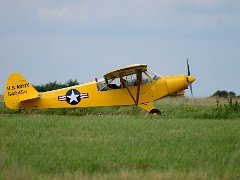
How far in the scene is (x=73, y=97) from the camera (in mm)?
20188

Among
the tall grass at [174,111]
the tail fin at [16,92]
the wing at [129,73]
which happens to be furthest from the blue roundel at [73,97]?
the wing at [129,73]

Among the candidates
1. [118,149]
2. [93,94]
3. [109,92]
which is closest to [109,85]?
[109,92]

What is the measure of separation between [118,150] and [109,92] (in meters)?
10.8

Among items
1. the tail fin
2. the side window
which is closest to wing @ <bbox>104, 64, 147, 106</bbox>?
the side window

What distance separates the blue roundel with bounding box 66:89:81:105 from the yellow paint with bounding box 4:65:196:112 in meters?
0.09

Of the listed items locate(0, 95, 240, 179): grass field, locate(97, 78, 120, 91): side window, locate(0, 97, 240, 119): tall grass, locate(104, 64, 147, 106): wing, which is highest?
locate(104, 64, 147, 106): wing

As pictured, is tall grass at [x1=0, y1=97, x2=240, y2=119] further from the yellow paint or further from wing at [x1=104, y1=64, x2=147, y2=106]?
wing at [x1=104, y1=64, x2=147, y2=106]

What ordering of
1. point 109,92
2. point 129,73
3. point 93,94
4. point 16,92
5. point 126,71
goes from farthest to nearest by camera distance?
point 16,92
point 93,94
point 109,92
point 129,73
point 126,71

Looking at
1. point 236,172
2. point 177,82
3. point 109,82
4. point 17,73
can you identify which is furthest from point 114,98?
point 236,172

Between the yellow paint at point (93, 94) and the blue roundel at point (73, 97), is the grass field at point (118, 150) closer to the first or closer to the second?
the yellow paint at point (93, 94)

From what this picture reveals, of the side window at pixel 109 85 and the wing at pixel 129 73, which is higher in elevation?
the wing at pixel 129 73

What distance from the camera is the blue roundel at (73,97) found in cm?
2019

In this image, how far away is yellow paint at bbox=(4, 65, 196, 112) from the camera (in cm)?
1977

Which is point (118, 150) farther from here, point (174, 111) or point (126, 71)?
point (174, 111)
